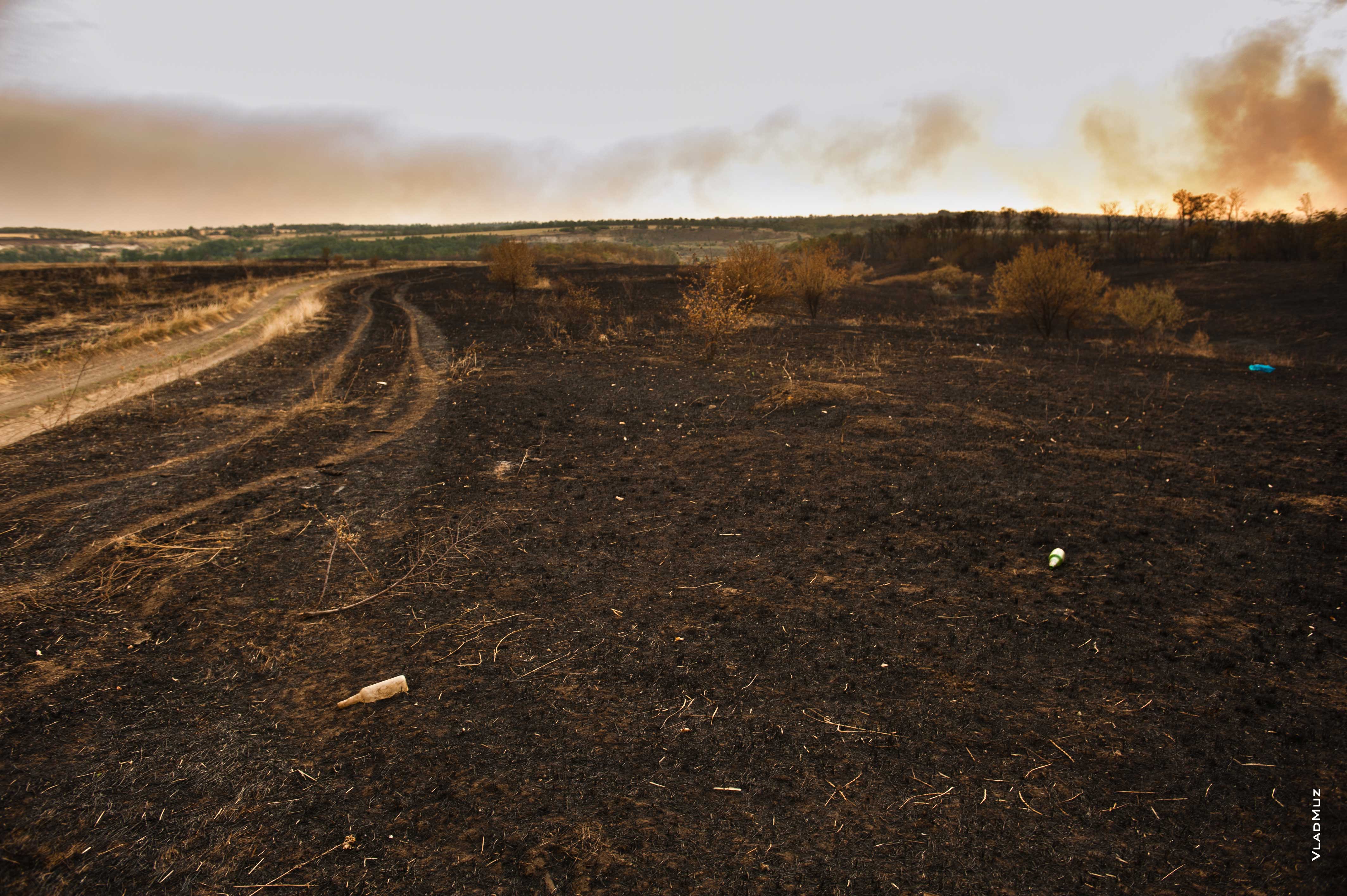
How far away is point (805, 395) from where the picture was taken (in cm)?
999

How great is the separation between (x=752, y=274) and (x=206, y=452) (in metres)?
13.0

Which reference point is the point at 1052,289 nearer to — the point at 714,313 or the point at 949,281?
the point at 714,313

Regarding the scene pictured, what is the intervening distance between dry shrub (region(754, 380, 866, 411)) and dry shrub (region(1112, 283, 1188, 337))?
66.9 ft

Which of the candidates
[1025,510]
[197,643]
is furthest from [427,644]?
[1025,510]

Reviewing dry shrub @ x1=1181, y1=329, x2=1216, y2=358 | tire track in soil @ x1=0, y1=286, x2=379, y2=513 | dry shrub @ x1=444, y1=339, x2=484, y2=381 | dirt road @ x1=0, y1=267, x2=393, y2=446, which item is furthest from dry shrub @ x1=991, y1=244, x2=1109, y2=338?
dirt road @ x1=0, y1=267, x2=393, y2=446

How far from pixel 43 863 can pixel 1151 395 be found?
13593mm

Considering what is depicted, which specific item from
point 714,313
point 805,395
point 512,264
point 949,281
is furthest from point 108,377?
point 949,281

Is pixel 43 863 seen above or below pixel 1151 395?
below

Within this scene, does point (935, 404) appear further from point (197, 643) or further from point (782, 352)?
point (197, 643)

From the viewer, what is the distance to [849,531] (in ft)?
18.7

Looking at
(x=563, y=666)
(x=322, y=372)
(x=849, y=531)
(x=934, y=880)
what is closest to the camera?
(x=934, y=880)

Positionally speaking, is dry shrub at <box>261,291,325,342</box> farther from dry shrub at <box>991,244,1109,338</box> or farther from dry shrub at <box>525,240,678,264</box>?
dry shrub at <box>525,240,678,264</box>

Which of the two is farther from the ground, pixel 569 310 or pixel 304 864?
pixel 569 310

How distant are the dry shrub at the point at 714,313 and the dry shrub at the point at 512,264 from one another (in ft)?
46.3
